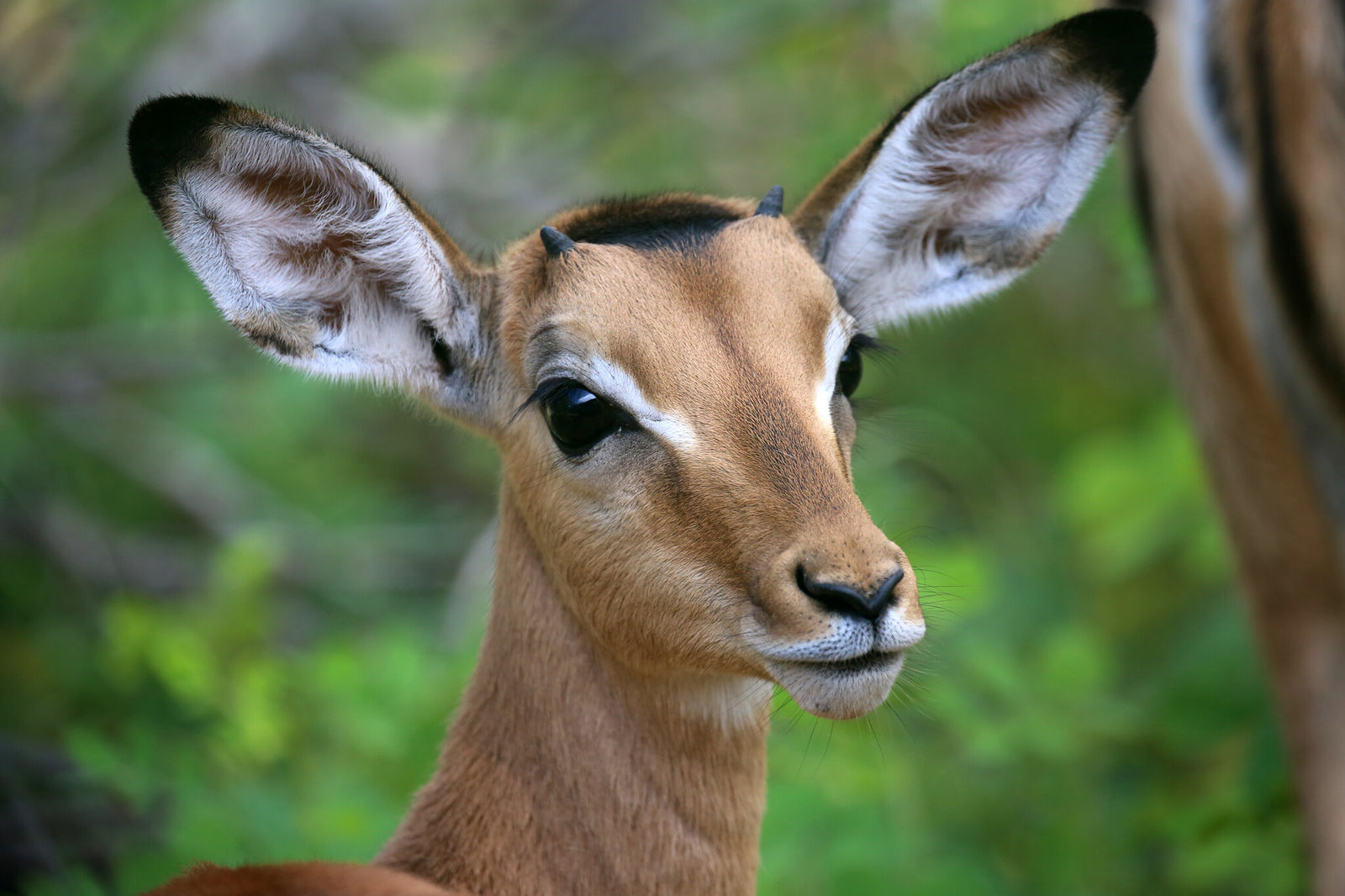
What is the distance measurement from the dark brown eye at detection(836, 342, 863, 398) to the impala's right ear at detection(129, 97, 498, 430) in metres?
0.90

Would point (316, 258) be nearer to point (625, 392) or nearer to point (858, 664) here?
point (625, 392)

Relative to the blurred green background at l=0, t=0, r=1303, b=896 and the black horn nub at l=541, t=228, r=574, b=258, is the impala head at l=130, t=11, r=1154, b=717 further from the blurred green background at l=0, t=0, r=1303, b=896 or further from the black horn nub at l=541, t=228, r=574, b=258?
the blurred green background at l=0, t=0, r=1303, b=896

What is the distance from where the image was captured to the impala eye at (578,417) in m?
3.02

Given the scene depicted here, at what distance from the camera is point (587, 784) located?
3.20 meters

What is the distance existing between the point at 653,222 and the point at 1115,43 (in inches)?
49.1

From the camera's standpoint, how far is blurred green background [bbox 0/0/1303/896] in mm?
4793

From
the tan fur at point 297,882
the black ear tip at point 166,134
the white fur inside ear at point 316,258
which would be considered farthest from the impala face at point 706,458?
the black ear tip at point 166,134

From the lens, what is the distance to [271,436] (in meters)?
8.01

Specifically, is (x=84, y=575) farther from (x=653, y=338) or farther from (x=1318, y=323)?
(x=1318, y=323)

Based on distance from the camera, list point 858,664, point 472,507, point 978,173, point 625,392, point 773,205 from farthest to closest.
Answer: point 472,507, point 978,173, point 773,205, point 625,392, point 858,664

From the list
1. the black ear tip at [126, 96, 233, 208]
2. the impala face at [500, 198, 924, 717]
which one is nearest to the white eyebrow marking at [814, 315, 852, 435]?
the impala face at [500, 198, 924, 717]

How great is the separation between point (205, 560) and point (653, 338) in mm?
4997

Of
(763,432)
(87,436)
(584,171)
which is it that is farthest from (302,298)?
(584,171)

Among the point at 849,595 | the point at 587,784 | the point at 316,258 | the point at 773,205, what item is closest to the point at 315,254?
the point at 316,258
